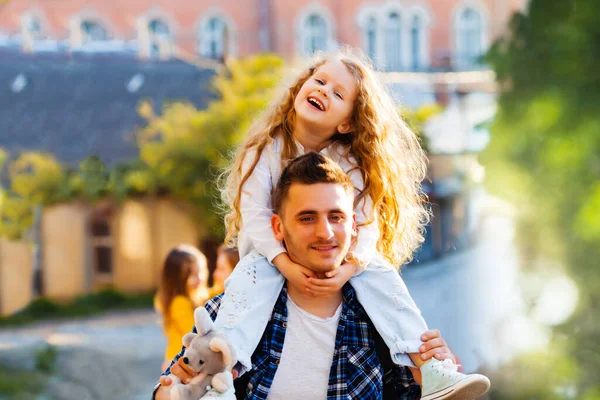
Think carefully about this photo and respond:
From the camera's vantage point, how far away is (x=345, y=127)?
66.6 inches

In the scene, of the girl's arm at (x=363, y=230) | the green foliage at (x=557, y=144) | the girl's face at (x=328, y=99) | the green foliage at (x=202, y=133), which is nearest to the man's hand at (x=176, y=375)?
the girl's arm at (x=363, y=230)

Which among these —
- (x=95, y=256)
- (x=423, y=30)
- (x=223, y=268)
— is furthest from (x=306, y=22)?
(x=223, y=268)

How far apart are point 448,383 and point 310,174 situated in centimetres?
43

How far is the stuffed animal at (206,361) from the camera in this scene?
1.35m

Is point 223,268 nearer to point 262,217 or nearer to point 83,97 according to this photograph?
point 262,217

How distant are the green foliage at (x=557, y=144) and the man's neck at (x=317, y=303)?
3.14 m

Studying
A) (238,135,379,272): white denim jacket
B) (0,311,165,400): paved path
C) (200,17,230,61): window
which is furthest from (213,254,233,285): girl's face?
(200,17,230,61): window

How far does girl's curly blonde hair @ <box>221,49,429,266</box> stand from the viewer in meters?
1.67

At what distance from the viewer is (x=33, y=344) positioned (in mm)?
9188

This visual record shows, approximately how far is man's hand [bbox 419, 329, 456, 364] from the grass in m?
9.87

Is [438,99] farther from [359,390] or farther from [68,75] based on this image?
[359,390]

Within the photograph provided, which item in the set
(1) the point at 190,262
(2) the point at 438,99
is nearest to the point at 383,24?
(2) the point at 438,99

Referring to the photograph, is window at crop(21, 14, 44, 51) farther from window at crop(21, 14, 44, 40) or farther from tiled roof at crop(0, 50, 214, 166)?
tiled roof at crop(0, 50, 214, 166)

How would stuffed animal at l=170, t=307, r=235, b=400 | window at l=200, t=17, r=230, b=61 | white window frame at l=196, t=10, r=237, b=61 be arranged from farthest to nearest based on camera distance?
window at l=200, t=17, r=230, b=61
white window frame at l=196, t=10, r=237, b=61
stuffed animal at l=170, t=307, r=235, b=400
